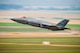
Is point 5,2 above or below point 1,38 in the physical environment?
above

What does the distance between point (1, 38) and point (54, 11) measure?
911 millimetres

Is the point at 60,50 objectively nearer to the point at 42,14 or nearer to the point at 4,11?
the point at 42,14

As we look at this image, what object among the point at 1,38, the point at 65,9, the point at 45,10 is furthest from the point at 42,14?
the point at 1,38

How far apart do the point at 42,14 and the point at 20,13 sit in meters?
0.34

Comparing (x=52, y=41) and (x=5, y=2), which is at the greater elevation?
(x=5, y=2)

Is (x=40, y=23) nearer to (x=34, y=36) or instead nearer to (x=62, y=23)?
(x=34, y=36)

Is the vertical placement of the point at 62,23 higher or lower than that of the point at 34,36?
higher

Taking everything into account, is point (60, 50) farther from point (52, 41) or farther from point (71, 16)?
point (71, 16)

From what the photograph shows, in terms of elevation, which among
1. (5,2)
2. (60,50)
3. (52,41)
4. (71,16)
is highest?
(5,2)

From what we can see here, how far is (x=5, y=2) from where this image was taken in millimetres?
2262

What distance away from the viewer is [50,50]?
2.28 metres

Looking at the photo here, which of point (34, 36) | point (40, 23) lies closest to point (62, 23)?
point (40, 23)

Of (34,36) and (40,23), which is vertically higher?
(40,23)

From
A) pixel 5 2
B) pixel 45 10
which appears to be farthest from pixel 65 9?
pixel 5 2
